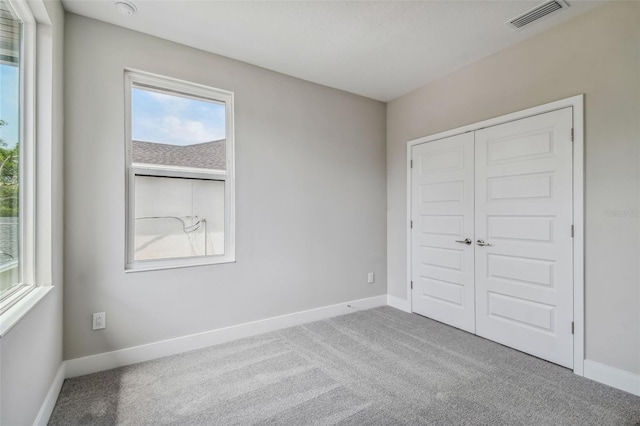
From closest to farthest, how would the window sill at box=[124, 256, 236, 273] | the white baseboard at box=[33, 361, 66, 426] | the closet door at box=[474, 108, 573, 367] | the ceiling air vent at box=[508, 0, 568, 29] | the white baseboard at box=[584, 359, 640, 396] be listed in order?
the white baseboard at box=[33, 361, 66, 426] → the white baseboard at box=[584, 359, 640, 396] → the ceiling air vent at box=[508, 0, 568, 29] → the closet door at box=[474, 108, 573, 367] → the window sill at box=[124, 256, 236, 273]

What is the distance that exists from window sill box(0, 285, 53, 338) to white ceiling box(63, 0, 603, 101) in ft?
6.67

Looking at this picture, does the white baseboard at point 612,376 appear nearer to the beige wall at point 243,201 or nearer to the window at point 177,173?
the beige wall at point 243,201

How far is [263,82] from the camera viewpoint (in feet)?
10.8

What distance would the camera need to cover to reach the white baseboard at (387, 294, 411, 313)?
3920 millimetres

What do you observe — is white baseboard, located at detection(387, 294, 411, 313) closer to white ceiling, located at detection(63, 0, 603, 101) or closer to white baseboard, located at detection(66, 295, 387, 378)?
white baseboard, located at detection(66, 295, 387, 378)

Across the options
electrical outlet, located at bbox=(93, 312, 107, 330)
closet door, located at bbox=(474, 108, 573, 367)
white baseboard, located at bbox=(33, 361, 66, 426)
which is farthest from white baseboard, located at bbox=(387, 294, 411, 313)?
white baseboard, located at bbox=(33, 361, 66, 426)

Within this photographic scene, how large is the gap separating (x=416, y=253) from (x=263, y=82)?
2.65 metres

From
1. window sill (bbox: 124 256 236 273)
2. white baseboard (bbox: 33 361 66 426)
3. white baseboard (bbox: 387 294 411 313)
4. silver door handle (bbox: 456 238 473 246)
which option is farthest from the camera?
white baseboard (bbox: 387 294 411 313)

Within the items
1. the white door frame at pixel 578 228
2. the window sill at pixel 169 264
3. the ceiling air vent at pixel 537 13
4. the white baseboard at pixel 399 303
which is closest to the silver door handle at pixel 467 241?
the white door frame at pixel 578 228

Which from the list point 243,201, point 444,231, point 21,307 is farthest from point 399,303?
point 21,307

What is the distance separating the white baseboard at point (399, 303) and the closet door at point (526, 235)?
2.97 feet

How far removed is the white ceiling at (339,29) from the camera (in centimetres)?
233

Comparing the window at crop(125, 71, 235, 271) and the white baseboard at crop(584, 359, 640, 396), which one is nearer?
the white baseboard at crop(584, 359, 640, 396)

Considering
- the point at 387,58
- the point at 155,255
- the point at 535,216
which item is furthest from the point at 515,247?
the point at 155,255
